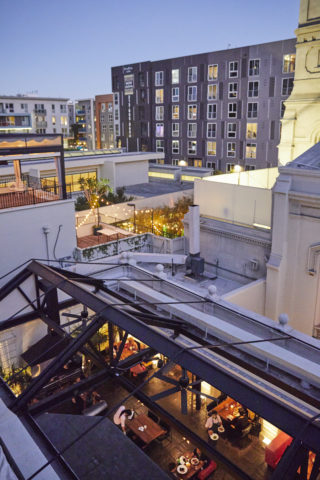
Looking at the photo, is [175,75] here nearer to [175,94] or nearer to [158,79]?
[175,94]

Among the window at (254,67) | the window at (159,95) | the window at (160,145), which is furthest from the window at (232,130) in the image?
the window at (159,95)

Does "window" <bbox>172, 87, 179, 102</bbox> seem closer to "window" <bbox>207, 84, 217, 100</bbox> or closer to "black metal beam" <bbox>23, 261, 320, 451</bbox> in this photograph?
"window" <bbox>207, 84, 217, 100</bbox>

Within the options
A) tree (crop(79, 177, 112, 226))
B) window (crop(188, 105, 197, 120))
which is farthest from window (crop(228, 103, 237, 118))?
tree (crop(79, 177, 112, 226))

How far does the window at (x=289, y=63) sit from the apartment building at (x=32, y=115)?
169 ft

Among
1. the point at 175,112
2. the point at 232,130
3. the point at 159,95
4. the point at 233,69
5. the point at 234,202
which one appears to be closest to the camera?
the point at 234,202

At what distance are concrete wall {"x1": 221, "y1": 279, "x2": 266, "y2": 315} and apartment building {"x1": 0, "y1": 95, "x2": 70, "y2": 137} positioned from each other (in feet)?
224

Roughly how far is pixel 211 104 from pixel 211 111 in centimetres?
87

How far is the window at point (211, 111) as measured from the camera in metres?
50.8

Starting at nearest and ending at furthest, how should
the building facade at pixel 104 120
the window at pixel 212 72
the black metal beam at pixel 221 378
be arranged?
the black metal beam at pixel 221 378 < the window at pixel 212 72 < the building facade at pixel 104 120

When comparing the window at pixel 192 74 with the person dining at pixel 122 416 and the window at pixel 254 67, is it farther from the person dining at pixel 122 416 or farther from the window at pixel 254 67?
the person dining at pixel 122 416

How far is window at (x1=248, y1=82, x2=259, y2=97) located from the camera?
46281 mm

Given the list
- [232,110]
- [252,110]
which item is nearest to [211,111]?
[232,110]

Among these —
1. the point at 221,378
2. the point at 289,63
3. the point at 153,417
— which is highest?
the point at 289,63

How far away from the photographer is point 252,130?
47875mm
